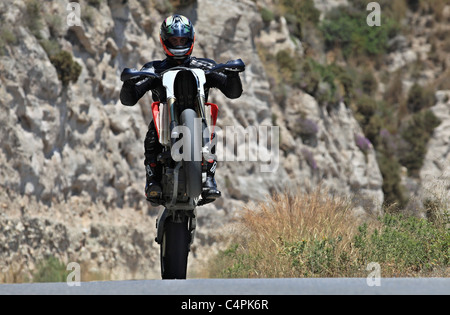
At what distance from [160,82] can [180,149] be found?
904 millimetres

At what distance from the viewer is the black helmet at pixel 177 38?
340 inches

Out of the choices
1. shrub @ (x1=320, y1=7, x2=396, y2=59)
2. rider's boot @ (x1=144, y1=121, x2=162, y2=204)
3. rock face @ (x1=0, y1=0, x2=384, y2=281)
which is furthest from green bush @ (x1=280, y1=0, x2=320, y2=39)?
rider's boot @ (x1=144, y1=121, x2=162, y2=204)

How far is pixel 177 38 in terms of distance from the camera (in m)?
8.64

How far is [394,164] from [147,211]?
14954 mm

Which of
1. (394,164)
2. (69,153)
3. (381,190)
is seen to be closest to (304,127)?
(381,190)

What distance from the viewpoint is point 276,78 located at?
28.9 metres

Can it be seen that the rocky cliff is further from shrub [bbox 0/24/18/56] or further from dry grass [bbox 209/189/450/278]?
dry grass [bbox 209/189/450/278]

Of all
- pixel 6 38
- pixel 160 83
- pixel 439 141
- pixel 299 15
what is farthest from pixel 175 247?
pixel 439 141

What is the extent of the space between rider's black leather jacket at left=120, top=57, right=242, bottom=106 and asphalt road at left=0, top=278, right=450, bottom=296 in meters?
2.74

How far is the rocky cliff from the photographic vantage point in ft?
58.0

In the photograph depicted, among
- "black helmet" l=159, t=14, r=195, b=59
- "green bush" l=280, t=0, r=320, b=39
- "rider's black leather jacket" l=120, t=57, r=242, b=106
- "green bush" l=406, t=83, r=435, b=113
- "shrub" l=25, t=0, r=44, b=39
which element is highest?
"green bush" l=280, t=0, r=320, b=39

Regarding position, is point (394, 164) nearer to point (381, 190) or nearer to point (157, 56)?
point (381, 190)

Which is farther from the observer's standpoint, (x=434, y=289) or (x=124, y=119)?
(x=124, y=119)

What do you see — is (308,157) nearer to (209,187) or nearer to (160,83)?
(160,83)
